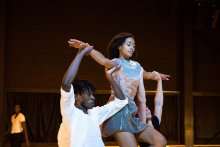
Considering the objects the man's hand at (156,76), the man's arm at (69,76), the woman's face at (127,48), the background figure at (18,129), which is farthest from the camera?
the background figure at (18,129)

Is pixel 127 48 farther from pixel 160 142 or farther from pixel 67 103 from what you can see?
pixel 67 103

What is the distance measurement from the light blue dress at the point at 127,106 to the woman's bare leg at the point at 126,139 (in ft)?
0.10

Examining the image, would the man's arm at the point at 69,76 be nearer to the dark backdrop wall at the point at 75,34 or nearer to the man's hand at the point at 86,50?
the man's hand at the point at 86,50

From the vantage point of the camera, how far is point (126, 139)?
3365 millimetres

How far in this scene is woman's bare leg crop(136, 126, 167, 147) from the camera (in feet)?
11.1

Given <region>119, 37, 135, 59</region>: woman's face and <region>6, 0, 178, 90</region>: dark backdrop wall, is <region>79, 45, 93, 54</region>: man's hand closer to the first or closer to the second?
<region>119, 37, 135, 59</region>: woman's face

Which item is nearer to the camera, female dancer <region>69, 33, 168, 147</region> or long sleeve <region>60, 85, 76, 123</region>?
long sleeve <region>60, 85, 76, 123</region>

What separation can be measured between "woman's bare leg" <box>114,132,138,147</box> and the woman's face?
0.63 metres

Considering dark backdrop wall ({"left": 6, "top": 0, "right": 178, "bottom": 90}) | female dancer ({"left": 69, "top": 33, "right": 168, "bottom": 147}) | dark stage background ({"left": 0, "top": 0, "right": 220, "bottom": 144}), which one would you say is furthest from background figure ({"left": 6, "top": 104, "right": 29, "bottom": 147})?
female dancer ({"left": 69, "top": 33, "right": 168, "bottom": 147})

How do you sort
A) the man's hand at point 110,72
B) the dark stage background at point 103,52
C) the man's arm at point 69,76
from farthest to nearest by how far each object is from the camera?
the dark stage background at point 103,52 < the man's hand at point 110,72 < the man's arm at point 69,76

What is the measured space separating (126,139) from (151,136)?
0.19 meters

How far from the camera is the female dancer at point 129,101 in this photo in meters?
3.39

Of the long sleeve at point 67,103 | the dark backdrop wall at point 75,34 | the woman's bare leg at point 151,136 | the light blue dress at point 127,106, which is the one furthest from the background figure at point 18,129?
the long sleeve at point 67,103

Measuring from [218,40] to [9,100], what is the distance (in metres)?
6.18
